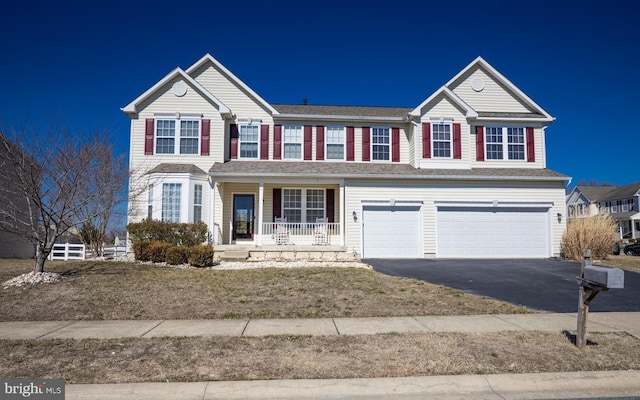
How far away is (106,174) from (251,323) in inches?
624

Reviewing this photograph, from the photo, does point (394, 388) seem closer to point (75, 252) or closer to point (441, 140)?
point (75, 252)

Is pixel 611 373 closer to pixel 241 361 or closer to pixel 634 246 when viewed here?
pixel 241 361

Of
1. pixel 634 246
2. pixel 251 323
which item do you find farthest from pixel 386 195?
pixel 634 246

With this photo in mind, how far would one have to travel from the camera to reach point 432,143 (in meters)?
19.2

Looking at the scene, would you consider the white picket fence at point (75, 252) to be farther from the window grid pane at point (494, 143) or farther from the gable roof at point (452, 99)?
the window grid pane at point (494, 143)

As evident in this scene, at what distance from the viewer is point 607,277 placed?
5.52 metres

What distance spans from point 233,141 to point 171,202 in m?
4.23

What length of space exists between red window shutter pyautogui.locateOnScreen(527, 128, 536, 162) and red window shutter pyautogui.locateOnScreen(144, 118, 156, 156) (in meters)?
17.5

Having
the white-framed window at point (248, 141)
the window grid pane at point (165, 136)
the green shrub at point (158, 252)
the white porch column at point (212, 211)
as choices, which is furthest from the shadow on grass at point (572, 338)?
the window grid pane at point (165, 136)

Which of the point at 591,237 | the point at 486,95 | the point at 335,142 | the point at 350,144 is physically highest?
the point at 486,95

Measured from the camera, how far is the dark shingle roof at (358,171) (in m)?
17.6

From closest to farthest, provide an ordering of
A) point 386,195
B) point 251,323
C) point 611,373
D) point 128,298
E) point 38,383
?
point 38,383 < point 611,373 < point 251,323 < point 128,298 < point 386,195

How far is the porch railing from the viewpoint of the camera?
57.8 ft

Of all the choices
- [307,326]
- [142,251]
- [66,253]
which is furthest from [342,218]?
[66,253]
